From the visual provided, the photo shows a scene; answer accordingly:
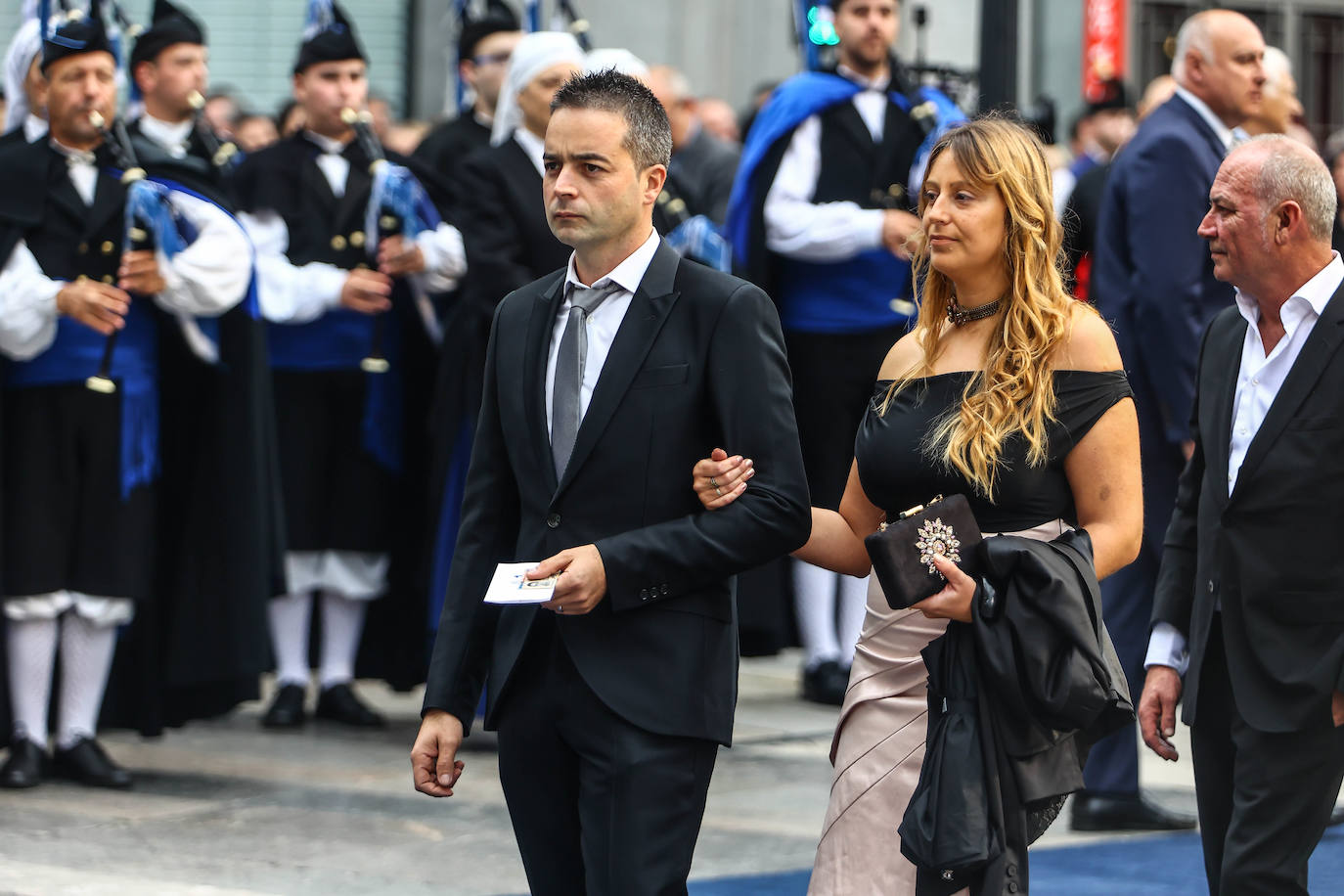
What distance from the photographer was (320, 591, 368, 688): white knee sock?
27.4 feet

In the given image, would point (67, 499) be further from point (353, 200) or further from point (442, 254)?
point (353, 200)

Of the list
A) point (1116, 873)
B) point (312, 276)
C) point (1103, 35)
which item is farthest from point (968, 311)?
point (1103, 35)

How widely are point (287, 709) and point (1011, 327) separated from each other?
4996mm

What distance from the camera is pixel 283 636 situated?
835 cm

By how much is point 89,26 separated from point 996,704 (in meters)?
4.57

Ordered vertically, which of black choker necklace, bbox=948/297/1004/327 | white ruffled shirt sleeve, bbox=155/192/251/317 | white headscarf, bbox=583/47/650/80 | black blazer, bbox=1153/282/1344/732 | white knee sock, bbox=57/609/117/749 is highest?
white headscarf, bbox=583/47/650/80

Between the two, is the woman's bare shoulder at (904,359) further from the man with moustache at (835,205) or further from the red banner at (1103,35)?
the red banner at (1103,35)

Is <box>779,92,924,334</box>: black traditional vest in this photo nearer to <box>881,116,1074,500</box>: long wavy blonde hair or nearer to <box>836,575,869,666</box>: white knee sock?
<box>836,575,869,666</box>: white knee sock

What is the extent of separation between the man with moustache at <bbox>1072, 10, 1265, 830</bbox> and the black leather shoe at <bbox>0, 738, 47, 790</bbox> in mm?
3339

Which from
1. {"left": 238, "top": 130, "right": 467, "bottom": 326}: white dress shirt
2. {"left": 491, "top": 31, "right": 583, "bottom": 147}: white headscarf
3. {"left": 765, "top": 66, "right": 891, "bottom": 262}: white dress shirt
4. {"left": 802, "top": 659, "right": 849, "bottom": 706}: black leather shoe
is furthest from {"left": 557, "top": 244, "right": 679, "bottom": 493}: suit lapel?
{"left": 802, "top": 659, "right": 849, "bottom": 706}: black leather shoe

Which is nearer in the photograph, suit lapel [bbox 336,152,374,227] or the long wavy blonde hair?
the long wavy blonde hair

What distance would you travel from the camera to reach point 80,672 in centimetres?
691

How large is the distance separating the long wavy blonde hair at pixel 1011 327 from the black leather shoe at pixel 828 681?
456 centimetres

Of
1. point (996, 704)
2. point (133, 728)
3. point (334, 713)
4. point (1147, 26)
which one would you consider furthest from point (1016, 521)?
point (1147, 26)
